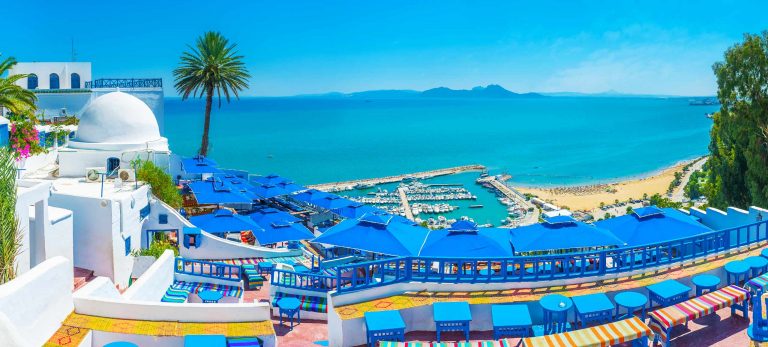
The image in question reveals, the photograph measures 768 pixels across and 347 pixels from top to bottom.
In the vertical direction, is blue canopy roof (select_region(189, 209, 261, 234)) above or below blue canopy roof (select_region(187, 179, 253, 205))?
below

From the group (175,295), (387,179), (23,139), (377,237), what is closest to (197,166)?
(23,139)

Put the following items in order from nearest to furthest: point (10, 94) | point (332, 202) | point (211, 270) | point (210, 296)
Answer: point (210, 296), point (211, 270), point (10, 94), point (332, 202)

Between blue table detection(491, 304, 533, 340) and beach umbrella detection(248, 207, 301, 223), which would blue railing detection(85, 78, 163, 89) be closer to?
beach umbrella detection(248, 207, 301, 223)

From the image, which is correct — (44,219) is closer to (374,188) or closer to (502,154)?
(374,188)

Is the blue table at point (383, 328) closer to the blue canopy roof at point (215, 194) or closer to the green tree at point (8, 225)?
the green tree at point (8, 225)

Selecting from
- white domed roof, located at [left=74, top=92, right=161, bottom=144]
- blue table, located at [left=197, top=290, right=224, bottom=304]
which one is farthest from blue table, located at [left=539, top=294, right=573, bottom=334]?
white domed roof, located at [left=74, top=92, right=161, bottom=144]

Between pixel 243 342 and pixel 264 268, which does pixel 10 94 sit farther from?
pixel 243 342
